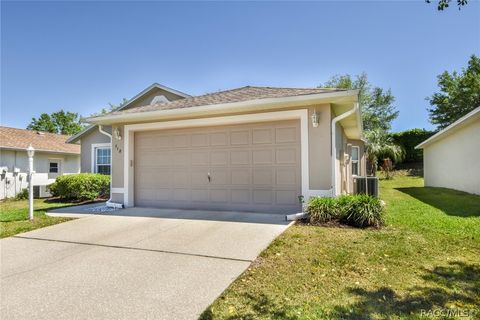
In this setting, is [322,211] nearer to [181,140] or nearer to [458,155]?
[181,140]

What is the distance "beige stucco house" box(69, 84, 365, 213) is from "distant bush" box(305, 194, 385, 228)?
509 mm

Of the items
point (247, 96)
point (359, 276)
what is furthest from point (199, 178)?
point (359, 276)

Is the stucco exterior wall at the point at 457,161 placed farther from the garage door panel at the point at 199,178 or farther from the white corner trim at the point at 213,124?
the garage door panel at the point at 199,178

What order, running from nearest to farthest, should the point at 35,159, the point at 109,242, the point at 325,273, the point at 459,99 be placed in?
the point at 325,273 < the point at 109,242 < the point at 35,159 < the point at 459,99

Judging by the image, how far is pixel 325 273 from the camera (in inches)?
144

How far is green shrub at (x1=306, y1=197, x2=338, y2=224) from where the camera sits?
6.20m

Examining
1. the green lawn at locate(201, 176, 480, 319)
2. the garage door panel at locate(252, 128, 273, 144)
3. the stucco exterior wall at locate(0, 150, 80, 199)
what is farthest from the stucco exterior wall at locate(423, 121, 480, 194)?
the stucco exterior wall at locate(0, 150, 80, 199)

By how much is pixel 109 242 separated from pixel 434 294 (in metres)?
4.99

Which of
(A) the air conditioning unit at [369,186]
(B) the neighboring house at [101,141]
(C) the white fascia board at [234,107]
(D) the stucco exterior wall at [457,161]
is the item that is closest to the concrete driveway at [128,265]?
(C) the white fascia board at [234,107]

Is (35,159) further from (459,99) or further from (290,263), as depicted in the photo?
(459,99)

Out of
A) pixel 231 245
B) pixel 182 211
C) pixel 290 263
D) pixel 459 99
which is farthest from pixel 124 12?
pixel 459 99

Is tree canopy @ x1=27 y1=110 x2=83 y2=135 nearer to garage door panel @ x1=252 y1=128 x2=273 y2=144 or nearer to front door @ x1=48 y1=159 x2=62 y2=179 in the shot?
front door @ x1=48 y1=159 x2=62 y2=179

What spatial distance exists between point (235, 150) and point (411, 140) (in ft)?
69.0

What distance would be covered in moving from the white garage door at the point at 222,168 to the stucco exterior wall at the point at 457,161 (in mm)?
8137
